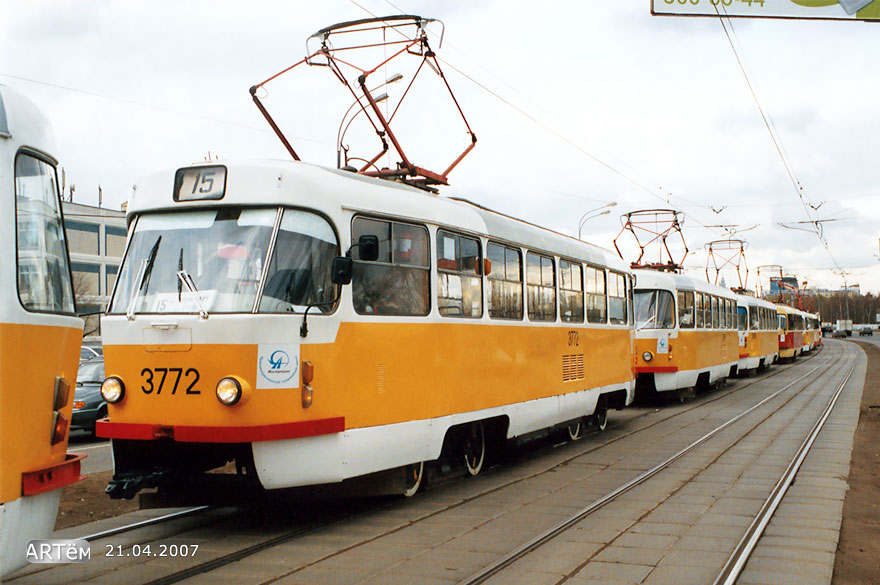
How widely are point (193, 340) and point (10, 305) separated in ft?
6.99

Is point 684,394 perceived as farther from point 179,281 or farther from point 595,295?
point 179,281

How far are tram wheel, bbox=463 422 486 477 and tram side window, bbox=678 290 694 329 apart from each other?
11326mm

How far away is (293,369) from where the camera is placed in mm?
6598

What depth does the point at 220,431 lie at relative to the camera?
20.7 ft

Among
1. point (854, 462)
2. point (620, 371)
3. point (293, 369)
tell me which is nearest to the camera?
point (293, 369)

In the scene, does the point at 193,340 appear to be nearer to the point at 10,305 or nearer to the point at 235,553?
the point at 235,553

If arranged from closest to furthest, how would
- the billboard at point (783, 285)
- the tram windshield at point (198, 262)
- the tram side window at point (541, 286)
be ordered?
the tram windshield at point (198, 262) < the tram side window at point (541, 286) < the billboard at point (783, 285)

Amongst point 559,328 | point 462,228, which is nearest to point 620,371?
point 559,328

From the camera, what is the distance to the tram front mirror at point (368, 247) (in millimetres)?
7113

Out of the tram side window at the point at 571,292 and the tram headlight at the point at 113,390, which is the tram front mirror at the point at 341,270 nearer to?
the tram headlight at the point at 113,390

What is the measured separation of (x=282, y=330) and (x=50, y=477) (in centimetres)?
220

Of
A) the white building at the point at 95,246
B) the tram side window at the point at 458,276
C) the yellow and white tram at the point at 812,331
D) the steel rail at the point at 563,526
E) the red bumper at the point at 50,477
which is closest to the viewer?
the red bumper at the point at 50,477

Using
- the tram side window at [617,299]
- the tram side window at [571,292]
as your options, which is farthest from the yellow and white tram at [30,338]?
the tram side window at [617,299]

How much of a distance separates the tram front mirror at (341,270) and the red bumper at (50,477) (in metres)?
2.46
